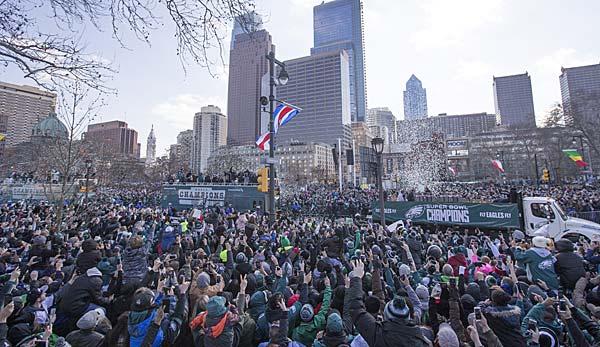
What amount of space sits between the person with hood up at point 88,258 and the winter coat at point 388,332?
4608 millimetres

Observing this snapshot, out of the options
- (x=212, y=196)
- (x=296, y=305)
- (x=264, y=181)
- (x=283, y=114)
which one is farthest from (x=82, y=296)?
(x=212, y=196)

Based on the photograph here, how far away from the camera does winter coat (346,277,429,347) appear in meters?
2.75

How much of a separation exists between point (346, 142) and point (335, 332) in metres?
151

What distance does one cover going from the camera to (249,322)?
11.8 ft

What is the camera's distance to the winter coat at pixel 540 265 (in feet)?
18.0

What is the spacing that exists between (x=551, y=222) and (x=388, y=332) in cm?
1382

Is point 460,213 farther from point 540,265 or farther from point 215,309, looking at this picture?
point 215,309

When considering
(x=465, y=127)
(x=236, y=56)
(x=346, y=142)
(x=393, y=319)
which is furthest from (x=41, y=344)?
(x=465, y=127)

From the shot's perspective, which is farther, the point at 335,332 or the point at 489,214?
the point at 489,214

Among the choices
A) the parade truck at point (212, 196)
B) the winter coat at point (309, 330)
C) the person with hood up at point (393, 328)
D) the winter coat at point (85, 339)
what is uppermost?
the parade truck at point (212, 196)

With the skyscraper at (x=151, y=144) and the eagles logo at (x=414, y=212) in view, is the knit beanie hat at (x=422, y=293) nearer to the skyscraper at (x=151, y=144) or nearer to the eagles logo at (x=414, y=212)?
the eagles logo at (x=414, y=212)

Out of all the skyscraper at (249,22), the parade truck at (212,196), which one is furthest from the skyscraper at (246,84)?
the parade truck at (212,196)

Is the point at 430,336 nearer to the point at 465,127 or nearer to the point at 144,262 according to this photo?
the point at 144,262

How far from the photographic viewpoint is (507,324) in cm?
321
